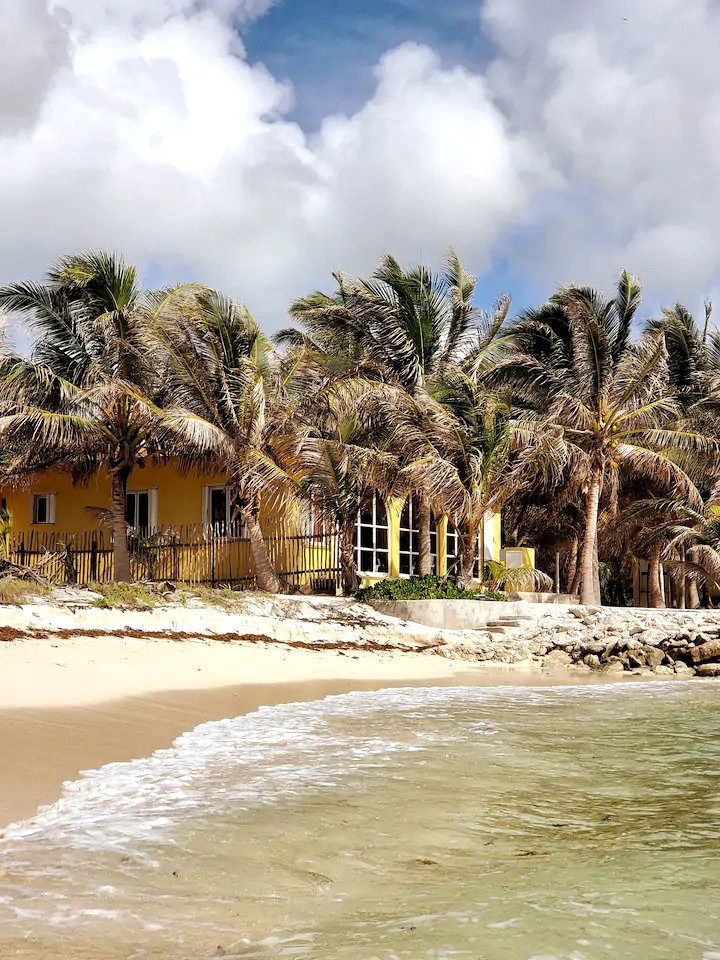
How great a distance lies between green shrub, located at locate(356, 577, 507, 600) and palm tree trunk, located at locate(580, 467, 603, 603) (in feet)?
13.3

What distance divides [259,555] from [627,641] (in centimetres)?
743

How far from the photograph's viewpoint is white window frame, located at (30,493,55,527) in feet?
83.6

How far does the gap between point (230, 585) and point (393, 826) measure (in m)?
15.7

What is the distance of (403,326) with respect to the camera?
2102 cm

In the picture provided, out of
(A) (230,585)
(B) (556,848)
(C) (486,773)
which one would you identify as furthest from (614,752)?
(A) (230,585)

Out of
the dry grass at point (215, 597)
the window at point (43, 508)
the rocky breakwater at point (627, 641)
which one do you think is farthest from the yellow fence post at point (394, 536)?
the window at point (43, 508)

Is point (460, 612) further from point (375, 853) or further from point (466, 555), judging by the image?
point (375, 853)

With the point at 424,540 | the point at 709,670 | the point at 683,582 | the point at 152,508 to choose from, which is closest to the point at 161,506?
the point at 152,508

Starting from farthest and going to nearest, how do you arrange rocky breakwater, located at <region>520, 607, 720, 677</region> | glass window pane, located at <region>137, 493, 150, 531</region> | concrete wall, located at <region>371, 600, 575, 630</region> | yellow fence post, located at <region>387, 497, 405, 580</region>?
1. glass window pane, located at <region>137, 493, 150, 531</region>
2. yellow fence post, located at <region>387, 497, 405, 580</region>
3. concrete wall, located at <region>371, 600, 575, 630</region>
4. rocky breakwater, located at <region>520, 607, 720, 677</region>

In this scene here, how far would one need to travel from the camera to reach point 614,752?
7500 mm

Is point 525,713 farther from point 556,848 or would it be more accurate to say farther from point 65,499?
point 65,499

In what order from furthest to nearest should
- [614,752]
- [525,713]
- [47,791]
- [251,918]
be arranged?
[525,713]
[614,752]
[47,791]
[251,918]

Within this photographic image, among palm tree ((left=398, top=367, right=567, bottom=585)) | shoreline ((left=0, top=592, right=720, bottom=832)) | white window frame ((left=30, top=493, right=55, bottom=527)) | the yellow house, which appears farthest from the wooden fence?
shoreline ((left=0, top=592, right=720, bottom=832))

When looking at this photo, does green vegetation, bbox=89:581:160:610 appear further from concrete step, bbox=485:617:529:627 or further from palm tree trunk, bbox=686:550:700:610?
palm tree trunk, bbox=686:550:700:610
